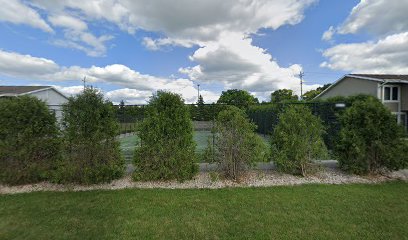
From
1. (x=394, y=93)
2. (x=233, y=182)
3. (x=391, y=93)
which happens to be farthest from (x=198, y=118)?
(x=394, y=93)

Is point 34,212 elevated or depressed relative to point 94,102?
depressed

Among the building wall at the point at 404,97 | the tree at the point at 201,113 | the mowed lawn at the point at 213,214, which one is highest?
the building wall at the point at 404,97

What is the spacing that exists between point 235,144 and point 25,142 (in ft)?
16.1

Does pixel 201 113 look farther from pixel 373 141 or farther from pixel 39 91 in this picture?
pixel 39 91

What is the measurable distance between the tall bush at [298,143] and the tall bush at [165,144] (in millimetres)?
2356

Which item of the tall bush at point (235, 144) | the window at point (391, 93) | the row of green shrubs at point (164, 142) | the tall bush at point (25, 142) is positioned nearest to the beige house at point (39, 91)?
the tall bush at point (25, 142)

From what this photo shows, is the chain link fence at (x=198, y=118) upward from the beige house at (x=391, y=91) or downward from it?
downward

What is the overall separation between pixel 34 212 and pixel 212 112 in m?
4.71

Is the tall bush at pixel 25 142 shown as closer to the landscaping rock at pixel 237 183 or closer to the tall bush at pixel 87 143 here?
the landscaping rock at pixel 237 183

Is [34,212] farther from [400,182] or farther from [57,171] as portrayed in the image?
[400,182]

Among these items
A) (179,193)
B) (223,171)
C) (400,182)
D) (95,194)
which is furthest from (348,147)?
(95,194)

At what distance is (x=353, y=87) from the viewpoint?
24438 millimetres

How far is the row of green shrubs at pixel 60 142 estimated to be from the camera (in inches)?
Result: 215

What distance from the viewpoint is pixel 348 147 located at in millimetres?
6406
